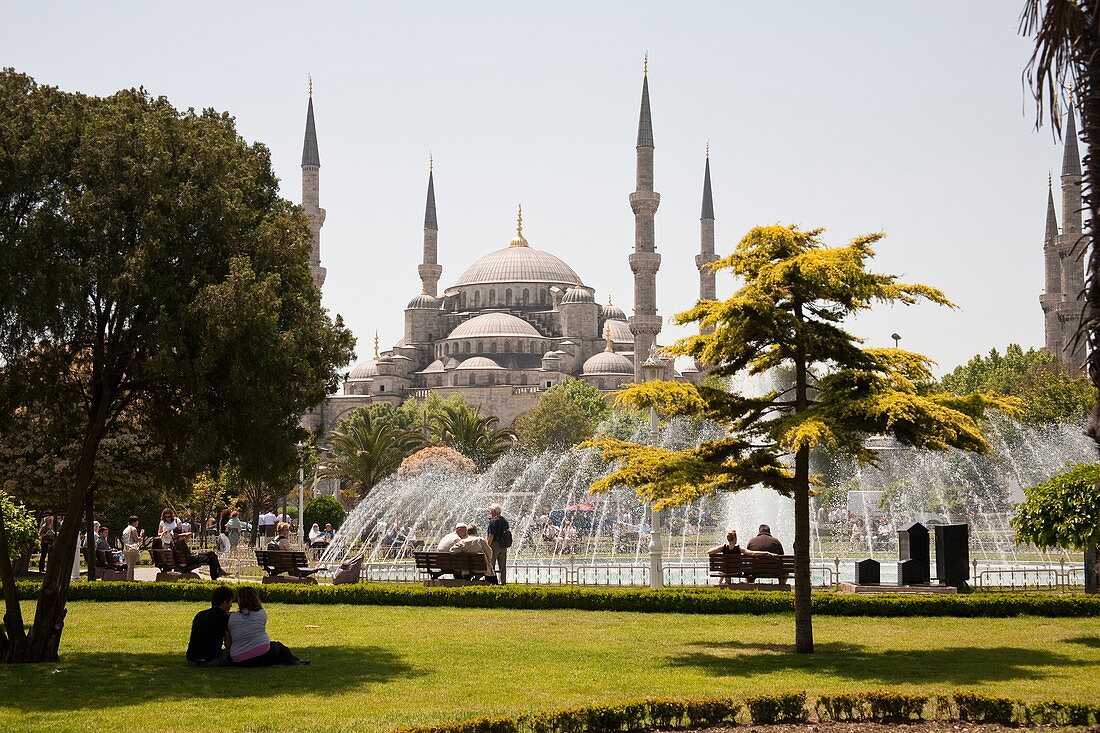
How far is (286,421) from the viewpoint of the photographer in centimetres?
1176

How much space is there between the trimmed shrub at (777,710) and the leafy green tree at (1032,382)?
1114 inches

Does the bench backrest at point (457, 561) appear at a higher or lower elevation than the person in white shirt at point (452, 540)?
lower

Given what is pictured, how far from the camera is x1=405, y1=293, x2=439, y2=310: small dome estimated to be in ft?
314

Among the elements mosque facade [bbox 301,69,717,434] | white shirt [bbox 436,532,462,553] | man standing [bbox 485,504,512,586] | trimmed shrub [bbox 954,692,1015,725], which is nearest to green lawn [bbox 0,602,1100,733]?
trimmed shrub [bbox 954,692,1015,725]

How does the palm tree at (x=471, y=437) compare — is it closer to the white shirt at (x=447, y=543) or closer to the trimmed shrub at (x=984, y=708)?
the white shirt at (x=447, y=543)

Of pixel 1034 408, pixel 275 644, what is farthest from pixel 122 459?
pixel 1034 408

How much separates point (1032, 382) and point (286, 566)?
35.6m

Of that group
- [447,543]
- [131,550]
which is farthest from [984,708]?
[131,550]

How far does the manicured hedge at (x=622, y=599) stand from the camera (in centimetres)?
1396

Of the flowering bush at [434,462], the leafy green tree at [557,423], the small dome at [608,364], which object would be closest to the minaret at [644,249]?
the leafy green tree at [557,423]

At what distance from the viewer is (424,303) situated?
9606cm

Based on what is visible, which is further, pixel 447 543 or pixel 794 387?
pixel 447 543

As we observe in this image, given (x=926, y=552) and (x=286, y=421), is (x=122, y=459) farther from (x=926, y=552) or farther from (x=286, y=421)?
(x=926, y=552)

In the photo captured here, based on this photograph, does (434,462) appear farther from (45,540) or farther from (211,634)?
(211,634)
